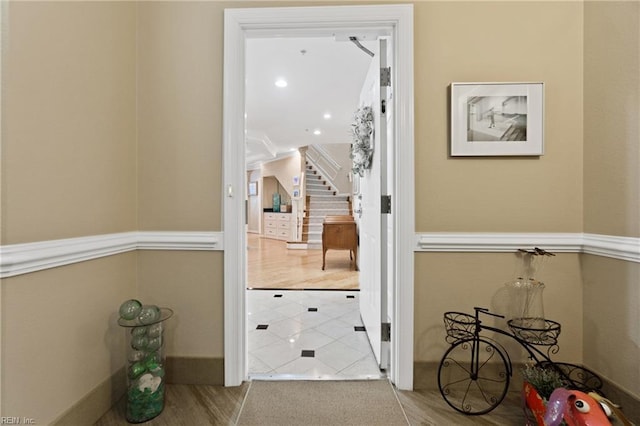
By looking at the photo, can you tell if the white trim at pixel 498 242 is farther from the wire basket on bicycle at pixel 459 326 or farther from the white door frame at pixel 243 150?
the wire basket on bicycle at pixel 459 326

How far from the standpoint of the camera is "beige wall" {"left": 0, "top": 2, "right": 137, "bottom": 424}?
101 centimetres

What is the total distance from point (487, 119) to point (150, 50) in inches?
78.8

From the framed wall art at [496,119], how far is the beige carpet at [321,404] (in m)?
1.42

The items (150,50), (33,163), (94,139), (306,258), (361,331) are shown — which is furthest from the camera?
(306,258)

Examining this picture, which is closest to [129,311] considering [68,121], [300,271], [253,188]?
[68,121]

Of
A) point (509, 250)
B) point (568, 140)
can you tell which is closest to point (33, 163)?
point (509, 250)

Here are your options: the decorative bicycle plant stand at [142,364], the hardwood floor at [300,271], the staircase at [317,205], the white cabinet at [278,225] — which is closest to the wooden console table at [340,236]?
the hardwood floor at [300,271]

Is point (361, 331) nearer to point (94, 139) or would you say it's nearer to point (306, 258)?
point (94, 139)

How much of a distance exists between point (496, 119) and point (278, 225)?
7.89m

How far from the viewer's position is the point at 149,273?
5.40 ft

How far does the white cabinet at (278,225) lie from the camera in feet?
28.2


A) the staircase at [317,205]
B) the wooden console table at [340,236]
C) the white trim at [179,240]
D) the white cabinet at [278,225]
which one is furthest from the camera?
the white cabinet at [278,225]

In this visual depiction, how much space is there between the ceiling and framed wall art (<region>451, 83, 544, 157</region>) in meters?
1.42

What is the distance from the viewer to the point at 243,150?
161cm
